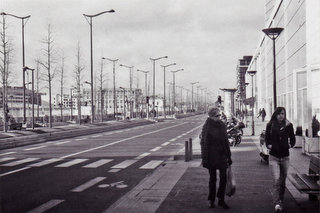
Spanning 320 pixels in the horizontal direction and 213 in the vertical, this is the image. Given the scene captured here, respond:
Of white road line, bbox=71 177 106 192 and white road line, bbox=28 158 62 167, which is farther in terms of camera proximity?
white road line, bbox=28 158 62 167

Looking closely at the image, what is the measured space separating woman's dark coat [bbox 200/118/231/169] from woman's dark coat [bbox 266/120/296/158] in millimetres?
743

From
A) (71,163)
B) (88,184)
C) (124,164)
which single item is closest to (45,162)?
(71,163)

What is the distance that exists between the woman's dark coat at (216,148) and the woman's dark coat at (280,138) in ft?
2.44

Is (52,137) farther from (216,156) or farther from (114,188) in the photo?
(216,156)

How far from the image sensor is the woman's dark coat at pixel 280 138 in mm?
6824

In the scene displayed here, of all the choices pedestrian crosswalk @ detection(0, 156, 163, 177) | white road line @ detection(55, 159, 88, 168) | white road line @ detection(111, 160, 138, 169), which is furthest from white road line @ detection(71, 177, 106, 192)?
white road line @ detection(55, 159, 88, 168)

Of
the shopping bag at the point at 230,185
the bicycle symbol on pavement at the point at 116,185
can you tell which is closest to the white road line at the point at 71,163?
the bicycle symbol on pavement at the point at 116,185

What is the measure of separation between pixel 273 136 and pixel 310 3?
17629 millimetres

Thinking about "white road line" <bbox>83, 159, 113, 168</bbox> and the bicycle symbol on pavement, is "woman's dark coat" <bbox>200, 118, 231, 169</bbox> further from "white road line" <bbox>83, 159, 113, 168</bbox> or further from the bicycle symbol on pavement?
"white road line" <bbox>83, 159, 113, 168</bbox>

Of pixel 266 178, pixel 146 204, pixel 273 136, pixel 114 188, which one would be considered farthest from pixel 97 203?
pixel 266 178

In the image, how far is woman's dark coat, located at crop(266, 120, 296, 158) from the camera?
6824 millimetres

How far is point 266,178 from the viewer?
10.1 metres

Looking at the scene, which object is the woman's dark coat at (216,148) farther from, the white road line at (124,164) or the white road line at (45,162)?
the white road line at (45,162)

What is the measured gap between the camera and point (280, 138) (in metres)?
6.82
